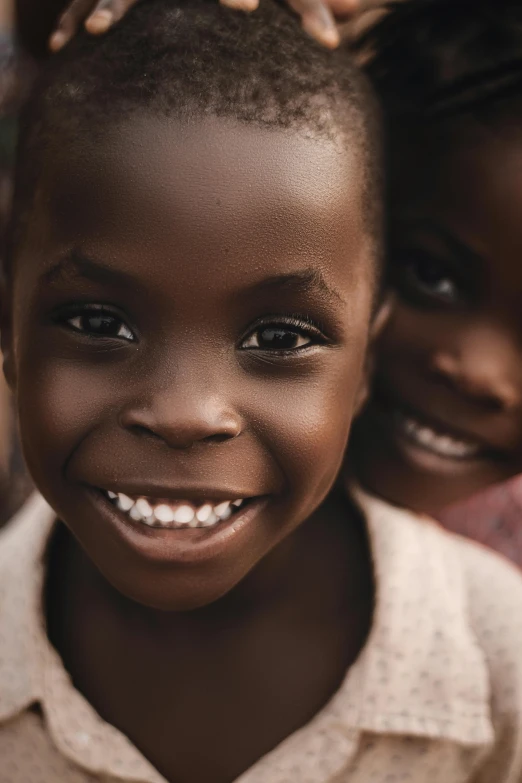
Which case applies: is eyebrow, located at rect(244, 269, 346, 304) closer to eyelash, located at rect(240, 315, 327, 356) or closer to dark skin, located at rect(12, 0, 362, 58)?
eyelash, located at rect(240, 315, 327, 356)

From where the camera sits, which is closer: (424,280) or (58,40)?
(58,40)

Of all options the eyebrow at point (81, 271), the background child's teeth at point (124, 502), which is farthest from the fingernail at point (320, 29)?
the background child's teeth at point (124, 502)

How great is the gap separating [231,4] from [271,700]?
90 cm

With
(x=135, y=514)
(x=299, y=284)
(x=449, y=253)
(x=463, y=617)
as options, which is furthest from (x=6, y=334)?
(x=463, y=617)

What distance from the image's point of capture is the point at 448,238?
1.19 metres

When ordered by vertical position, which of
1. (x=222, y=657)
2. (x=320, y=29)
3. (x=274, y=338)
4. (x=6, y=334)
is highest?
(x=320, y=29)

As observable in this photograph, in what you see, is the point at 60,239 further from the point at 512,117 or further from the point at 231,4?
the point at 512,117

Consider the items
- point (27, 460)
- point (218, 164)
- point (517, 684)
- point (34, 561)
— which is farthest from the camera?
point (34, 561)

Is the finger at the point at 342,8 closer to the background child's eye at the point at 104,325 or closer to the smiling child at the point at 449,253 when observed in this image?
the smiling child at the point at 449,253

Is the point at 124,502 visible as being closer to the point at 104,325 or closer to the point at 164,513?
the point at 164,513

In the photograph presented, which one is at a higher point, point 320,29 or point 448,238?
point 320,29

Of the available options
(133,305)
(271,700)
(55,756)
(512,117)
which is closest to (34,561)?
(55,756)

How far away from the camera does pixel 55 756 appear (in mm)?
1118

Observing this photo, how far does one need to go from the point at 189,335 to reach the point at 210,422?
0.10 meters
